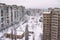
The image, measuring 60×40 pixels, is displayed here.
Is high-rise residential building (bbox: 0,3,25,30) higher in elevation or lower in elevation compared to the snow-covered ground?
higher

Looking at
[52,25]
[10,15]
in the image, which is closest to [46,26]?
[52,25]

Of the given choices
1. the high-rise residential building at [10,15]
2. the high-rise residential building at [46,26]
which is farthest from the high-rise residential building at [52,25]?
the high-rise residential building at [10,15]

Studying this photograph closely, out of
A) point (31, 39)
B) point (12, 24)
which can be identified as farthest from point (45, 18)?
point (12, 24)

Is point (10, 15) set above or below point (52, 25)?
above

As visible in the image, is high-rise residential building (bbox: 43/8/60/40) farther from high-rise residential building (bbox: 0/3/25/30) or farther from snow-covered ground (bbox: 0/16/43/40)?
high-rise residential building (bbox: 0/3/25/30)

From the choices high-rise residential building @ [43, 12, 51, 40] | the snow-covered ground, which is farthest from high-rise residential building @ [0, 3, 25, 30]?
high-rise residential building @ [43, 12, 51, 40]

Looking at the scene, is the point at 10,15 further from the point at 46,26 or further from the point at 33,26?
the point at 46,26

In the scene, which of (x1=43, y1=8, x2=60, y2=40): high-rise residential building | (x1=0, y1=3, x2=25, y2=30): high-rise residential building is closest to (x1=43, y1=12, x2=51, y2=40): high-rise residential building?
(x1=43, y1=8, x2=60, y2=40): high-rise residential building
